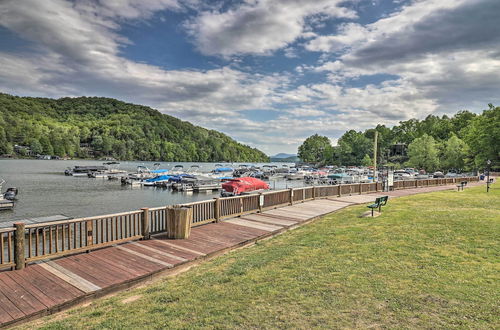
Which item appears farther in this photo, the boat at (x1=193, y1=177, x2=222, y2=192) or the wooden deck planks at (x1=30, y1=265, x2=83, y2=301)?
the boat at (x1=193, y1=177, x2=222, y2=192)

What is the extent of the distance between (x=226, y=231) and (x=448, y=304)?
7487 millimetres

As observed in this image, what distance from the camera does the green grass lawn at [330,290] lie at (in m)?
4.25

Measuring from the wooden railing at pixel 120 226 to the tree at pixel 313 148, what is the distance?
546 feet

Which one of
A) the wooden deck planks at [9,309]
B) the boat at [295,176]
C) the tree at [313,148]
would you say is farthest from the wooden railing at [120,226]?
the tree at [313,148]

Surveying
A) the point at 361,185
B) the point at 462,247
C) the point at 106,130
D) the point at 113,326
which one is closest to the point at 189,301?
the point at 113,326

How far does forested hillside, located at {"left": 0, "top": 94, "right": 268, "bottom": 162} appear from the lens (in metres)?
135

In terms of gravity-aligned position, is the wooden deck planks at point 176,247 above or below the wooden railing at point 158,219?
below

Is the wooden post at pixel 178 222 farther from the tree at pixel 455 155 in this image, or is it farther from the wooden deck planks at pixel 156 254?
the tree at pixel 455 155

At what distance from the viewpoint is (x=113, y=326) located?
4.37m

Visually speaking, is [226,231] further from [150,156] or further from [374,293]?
[150,156]

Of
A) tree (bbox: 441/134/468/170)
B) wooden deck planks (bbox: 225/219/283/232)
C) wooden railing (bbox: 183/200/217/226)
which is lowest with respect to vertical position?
wooden deck planks (bbox: 225/219/283/232)

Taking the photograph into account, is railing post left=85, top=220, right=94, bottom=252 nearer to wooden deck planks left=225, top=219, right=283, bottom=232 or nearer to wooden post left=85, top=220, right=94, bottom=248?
wooden post left=85, top=220, right=94, bottom=248

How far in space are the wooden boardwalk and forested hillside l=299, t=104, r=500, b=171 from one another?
1758 inches

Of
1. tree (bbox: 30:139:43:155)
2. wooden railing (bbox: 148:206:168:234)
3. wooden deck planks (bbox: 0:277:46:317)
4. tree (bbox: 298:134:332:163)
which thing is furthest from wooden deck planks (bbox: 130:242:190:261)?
tree (bbox: 298:134:332:163)
